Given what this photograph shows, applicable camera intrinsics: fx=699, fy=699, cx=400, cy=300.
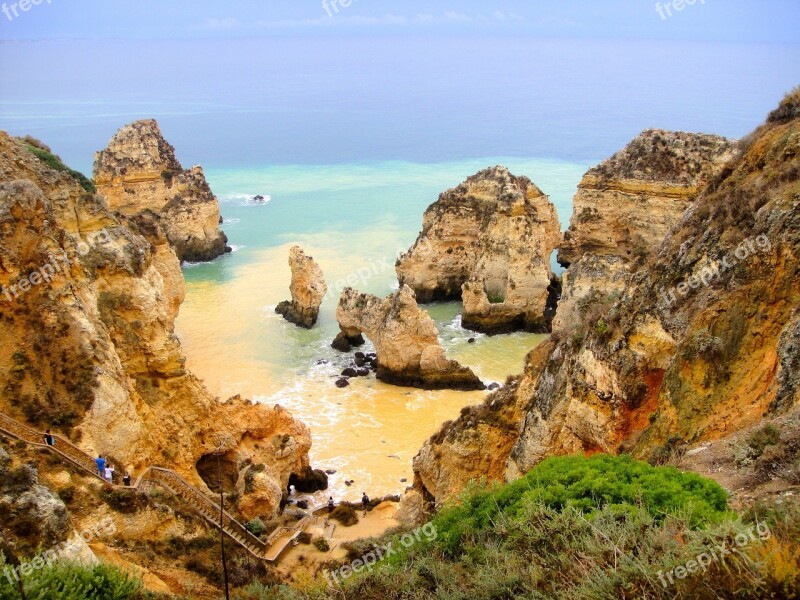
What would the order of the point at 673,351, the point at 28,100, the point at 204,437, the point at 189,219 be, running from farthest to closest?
the point at 28,100, the point at 189,219, the point at 204,437, the point at 673,351

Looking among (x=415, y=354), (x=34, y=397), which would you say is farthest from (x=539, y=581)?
(x=415, y=354)

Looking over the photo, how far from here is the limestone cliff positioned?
11031mm

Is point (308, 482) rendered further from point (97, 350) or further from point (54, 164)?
point (54, 164)

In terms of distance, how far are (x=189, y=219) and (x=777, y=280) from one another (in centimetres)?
4317

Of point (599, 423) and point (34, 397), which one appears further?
point (34, 397)

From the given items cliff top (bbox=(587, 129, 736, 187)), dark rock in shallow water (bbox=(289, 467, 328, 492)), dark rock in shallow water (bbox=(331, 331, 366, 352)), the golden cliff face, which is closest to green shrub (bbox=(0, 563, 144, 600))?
the golden cliff face

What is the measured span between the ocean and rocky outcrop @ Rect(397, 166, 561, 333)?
1.37 m

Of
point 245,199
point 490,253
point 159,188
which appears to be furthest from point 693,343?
point 245,199

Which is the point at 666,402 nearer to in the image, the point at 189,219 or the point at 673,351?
the point at 673,351

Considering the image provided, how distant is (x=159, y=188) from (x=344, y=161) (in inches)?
1637

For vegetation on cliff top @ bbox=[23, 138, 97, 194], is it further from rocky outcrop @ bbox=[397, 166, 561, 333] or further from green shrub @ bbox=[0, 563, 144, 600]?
rocky outcrop @ bbox=[397, 166, 561, 333]

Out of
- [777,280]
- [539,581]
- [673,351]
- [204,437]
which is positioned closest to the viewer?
[539,581]

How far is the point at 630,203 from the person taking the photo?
3528cm

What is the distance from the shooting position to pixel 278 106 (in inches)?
5418
